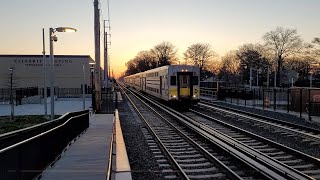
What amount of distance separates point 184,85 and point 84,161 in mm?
22458

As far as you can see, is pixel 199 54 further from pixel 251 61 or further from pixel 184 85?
pixel 184 85

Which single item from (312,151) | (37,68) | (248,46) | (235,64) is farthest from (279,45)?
(312,151)

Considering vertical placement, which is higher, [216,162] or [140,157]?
[216,162]

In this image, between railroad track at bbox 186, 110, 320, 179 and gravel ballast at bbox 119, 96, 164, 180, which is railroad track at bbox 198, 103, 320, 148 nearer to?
railroad track at bbox 186, 110, 320, 179

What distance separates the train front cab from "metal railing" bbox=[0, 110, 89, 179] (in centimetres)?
1932

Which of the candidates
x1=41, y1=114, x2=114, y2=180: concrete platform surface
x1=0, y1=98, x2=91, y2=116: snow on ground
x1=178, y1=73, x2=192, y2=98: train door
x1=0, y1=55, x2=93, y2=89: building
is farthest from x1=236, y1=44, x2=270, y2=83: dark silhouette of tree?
x1=41, y1=114, x2=114, y2=180: concrete platform surface

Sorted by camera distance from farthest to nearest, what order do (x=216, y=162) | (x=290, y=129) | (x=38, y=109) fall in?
(x=38, y=109) → (x=290, y=129) → (x=216, y=162)

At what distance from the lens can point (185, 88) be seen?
31.9m

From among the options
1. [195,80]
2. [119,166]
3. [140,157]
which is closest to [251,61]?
[195,80]

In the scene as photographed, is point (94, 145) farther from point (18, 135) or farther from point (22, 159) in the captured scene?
point (22, 159)

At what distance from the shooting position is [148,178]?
9.46 metres

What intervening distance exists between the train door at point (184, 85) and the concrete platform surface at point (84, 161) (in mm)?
16993

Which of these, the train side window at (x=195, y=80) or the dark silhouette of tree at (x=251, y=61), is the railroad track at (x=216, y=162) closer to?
the train side window at (x=195, y=80)

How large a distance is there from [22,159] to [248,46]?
122m
